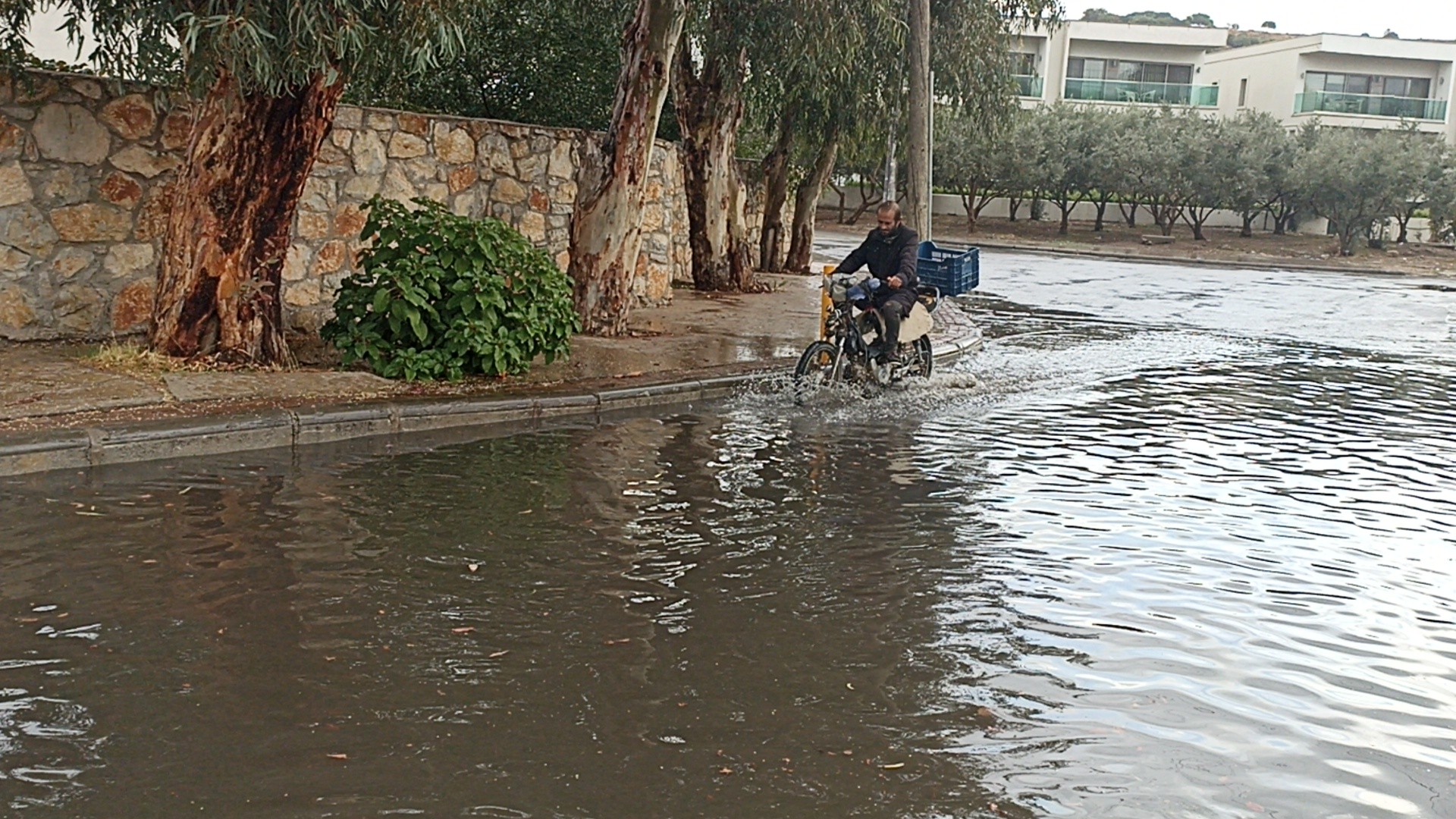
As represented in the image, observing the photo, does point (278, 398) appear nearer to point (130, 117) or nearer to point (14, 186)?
point (14, 186)

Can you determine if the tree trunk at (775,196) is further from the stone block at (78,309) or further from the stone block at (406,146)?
the stone block at (78,309)

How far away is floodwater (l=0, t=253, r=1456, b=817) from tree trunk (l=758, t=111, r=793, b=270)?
1590cm

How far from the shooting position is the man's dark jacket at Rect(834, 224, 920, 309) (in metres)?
13.0

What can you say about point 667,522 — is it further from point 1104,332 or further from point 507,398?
point 1104,332

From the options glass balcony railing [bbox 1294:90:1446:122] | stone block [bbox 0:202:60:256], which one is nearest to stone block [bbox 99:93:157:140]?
stone block [bbox 0:202:60:256]

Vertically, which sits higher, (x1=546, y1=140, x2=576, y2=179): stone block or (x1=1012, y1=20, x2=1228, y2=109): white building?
(x1=1012, y1=20, x2=1228, y2=109): white building

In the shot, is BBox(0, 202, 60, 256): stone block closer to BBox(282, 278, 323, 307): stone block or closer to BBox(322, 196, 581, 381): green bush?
Answer: BBox(282, 278, 323, 307): stone block

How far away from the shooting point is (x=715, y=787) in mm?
4266

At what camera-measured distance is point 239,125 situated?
10617 millimetres

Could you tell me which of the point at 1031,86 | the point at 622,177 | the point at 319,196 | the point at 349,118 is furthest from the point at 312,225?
the point at 1031,86

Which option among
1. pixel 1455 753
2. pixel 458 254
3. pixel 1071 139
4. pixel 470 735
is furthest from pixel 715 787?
pixel 1071 139

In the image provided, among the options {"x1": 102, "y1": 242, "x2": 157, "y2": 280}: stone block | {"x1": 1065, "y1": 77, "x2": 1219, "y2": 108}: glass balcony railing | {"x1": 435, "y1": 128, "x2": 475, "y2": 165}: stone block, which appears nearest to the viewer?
{"x1": 102, "y1": 242, "x2": 157, "y2": 280}: stone block

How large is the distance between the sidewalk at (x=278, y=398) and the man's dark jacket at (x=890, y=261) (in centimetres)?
136

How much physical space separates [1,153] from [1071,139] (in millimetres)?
50788
